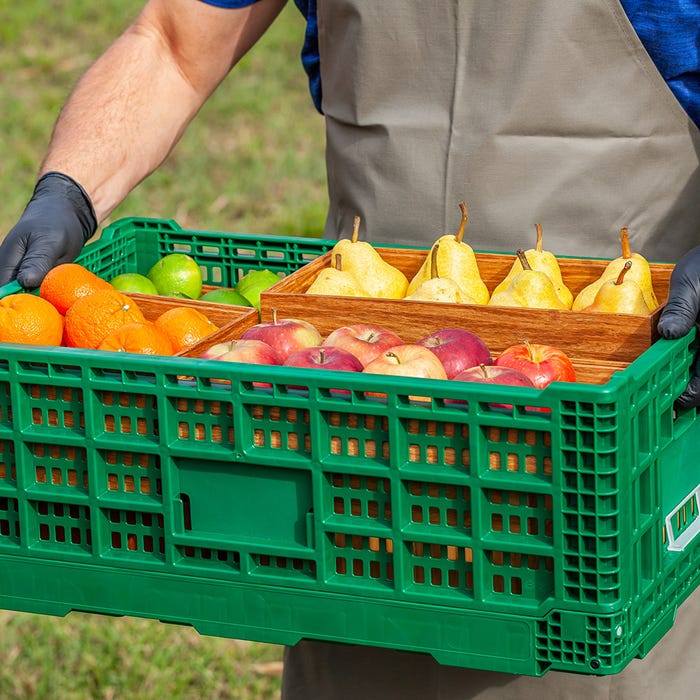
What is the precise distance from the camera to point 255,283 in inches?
96.2

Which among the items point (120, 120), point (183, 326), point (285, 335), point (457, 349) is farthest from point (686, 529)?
point (120, 120)

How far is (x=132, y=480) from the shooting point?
72.6 inches

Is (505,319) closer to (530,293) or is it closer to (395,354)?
(530,293)

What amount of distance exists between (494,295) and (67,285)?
693 millimetres

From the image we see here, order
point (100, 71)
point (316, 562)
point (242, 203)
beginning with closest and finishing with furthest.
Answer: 1. point (316, 562)
2. point (100, 71)
3. point (242, 203)

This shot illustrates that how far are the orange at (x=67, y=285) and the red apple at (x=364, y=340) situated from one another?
42cm

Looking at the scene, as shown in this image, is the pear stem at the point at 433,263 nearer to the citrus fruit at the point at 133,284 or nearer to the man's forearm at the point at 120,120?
the citrus fruit at the point at 133,284

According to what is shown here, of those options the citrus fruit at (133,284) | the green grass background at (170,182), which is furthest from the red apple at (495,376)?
the green grass background at (170,182)

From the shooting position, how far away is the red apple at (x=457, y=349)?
1891mm

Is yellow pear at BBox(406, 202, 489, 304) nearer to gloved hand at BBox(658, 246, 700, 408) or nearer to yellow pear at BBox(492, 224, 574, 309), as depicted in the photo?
yellow pear at BBox(492, 224, 574, 309)

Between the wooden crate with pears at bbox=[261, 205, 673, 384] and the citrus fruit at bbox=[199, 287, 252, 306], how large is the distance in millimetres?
121

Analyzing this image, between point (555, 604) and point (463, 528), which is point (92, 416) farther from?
point (555, 604)

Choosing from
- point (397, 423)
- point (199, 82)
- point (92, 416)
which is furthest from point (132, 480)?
point (199, 82)

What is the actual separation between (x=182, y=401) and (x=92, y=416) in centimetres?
13
